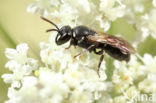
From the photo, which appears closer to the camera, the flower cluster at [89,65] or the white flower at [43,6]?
the flower cluster at [89,65]

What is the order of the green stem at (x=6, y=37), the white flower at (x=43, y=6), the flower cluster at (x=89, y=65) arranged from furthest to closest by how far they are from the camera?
the green stem at (x=6, y=37)
the white flower at (x=43, y=6)
the flower cluster at (x=89, y=65)

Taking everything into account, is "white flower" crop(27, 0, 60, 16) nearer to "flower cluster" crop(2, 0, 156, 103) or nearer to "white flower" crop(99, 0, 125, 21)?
"flower cluster" crop(2, 0, 156, 103)

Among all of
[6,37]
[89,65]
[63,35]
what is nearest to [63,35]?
[63,35]

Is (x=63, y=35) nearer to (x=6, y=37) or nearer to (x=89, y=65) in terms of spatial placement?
(x=89, y=65)

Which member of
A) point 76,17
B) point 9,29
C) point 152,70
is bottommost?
point 152,70

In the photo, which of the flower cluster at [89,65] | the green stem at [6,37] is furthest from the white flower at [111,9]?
the green stem at [6,37]

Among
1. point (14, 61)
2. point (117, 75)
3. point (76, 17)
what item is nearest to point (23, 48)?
point (14, 61)

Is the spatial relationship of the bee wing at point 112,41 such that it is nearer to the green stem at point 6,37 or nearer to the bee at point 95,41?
the bee at point 95,41

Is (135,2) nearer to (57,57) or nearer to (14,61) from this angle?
(57,57)
